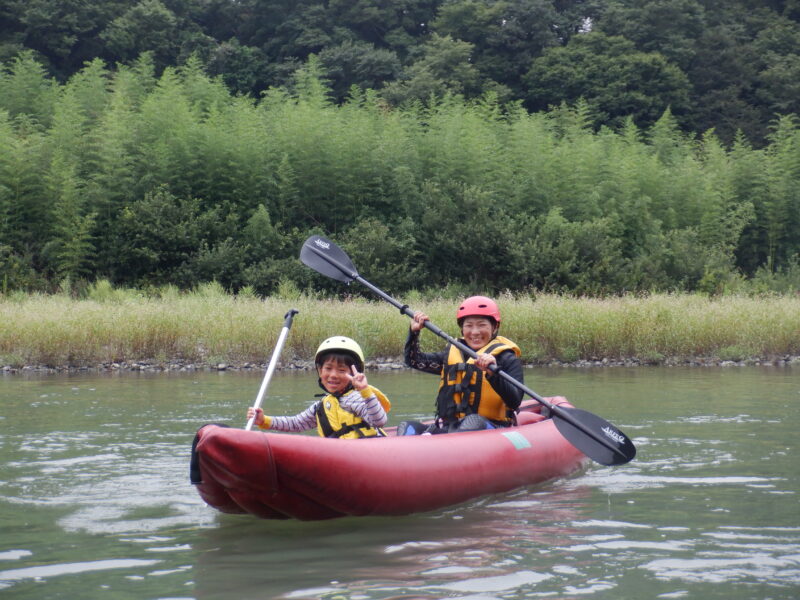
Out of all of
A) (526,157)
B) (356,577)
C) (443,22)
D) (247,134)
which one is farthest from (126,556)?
(443,22)

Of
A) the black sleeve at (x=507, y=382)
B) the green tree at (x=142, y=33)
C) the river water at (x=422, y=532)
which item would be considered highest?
the green tree at (x=142, y=33)

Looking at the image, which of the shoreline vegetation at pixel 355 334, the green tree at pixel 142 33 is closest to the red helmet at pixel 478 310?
the shoreline vegetation at pixel 355 334

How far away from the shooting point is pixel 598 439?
5117 mm

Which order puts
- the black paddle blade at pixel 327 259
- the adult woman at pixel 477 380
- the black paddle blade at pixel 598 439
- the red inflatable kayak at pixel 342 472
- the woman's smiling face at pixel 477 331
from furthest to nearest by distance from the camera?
1. the black paddle blade at pixel 327 259
2. the woman's smiling face at pixel 477 331
3. the adult woman at pixel 477 380
4. the black paddle blade at pixel 598 439
5. the red inflatable kayak at pixel 342 472

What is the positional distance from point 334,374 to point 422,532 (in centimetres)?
83

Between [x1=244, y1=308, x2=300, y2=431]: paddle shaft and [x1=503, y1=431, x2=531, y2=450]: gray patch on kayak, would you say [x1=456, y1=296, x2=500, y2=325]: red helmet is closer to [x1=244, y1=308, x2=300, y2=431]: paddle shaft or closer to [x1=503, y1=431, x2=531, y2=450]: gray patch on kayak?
[x1=503, y1=431, x2=531, y2=450]: gray patch on kayak

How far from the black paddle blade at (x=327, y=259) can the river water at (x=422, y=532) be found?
137 cm

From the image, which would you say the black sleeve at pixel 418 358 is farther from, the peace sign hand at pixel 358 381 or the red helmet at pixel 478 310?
the peace sign hand at pixel 358 381

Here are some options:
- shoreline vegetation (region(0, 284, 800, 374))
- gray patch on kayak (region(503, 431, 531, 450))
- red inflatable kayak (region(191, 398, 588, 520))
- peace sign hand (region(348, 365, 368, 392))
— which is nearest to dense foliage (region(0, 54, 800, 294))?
shoreline vegetation (region(0, 284, 800, 374))

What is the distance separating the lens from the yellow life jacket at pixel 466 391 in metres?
5.24

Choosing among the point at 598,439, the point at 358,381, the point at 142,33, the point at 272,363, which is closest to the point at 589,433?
the point at 598,439

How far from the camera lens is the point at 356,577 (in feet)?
11.2

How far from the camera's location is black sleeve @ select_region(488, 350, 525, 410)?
5188mm

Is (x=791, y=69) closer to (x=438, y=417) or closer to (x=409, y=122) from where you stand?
(x=409, y=122)
